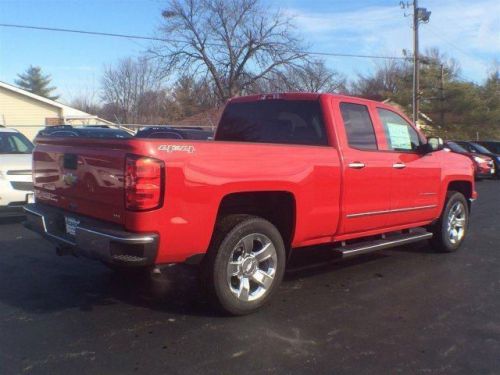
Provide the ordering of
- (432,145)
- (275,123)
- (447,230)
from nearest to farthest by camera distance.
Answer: (275,123) < (432,145) < (447,230)

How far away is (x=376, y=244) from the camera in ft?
18.2

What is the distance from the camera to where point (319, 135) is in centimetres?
525

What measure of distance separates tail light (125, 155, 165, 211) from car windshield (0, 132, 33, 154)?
6484mm

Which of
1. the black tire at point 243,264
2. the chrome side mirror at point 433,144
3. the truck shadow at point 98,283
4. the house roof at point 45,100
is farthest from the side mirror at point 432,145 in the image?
the house roof at point 45,100

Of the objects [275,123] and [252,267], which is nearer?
[252,267]

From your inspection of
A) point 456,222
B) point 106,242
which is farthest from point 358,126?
point 106,242

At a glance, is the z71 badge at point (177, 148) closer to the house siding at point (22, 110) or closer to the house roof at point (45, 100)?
the house roof at point (45, 100)

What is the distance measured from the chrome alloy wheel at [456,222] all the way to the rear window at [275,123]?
8.81ft

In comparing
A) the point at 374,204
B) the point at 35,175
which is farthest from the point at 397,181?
the point at 35,175

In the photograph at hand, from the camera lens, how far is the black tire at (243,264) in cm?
421

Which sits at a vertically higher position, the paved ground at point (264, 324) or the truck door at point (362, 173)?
the truck door at point (362, 173)

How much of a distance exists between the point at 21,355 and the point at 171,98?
2080 inches

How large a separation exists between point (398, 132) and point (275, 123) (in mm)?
1477

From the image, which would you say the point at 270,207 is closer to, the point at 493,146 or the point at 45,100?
the point at 493,146
